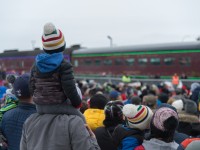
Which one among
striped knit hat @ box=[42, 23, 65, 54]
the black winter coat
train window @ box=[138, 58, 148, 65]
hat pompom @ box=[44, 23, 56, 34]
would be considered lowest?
train window @ box=[138, 58, 148, 65]

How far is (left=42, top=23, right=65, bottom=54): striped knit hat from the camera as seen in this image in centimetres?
211

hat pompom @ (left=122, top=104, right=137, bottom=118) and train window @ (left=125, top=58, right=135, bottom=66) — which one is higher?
hat pompom @ (left=122, top=104, right=137, bottom=118)

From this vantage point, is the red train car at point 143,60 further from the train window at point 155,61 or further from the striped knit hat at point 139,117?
the striped knit hat at point 139,117

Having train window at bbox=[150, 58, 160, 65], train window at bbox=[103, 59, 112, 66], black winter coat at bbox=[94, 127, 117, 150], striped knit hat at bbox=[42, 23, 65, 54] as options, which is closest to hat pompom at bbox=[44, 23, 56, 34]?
striped knit hat at bbox=[42, 23, 65, 54]

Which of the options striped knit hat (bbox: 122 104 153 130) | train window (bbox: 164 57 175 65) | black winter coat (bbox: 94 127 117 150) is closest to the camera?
striped knit hat (bbox: 122 104 153 130)

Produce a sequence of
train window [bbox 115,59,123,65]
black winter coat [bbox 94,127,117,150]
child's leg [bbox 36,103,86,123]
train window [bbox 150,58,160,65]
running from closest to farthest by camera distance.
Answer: child's leg [bbox 36,103,86,123] → black winter coat [bbox 94,127,117,150] → train window [bbox 150,58,160,65] → train window [bbox 115,59,123,65]

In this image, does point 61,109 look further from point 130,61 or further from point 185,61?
point 130,61

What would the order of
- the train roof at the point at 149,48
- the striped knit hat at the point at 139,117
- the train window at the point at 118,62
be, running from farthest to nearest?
the train window at the point at 118,62
the train roof at the point at 149,48
the striped knit hat at the point at 139,117

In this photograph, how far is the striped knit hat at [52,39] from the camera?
2111 mm

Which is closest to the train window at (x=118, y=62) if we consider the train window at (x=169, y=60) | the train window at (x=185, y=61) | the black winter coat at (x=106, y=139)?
the train window at (x=169, y=60)

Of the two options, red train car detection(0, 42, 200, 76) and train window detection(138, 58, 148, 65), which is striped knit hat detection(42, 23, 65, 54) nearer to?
red train car detection(0, 42, 200, 76)

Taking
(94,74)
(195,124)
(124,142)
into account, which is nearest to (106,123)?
(124,142)

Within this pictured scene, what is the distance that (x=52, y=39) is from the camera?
2.12 metres

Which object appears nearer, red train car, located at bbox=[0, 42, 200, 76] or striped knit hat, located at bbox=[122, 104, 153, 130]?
striped knit hat, located at bbox=[122, 104, 153, 130]
